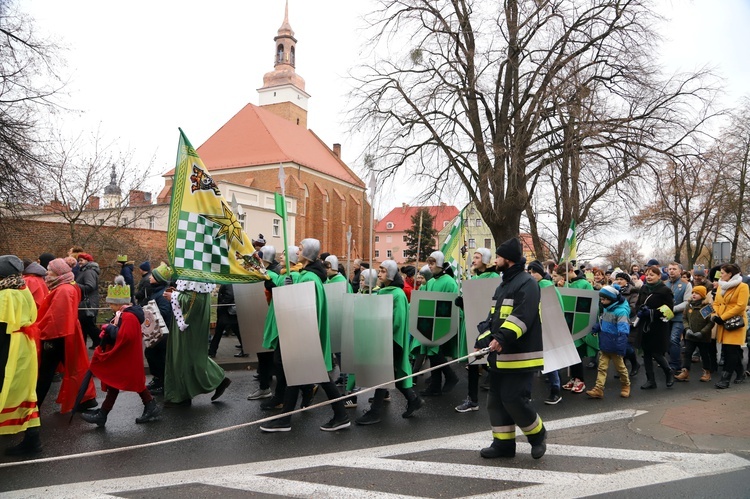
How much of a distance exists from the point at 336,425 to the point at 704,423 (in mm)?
4030

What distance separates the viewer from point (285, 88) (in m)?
67.9

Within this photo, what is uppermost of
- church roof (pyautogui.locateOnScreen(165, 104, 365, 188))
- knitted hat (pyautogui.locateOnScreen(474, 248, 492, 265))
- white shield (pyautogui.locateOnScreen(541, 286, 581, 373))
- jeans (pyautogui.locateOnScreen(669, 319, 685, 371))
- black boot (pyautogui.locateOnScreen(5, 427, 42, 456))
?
church roof (pyautogui.locateOnScreen(165, 104, 365, 188))

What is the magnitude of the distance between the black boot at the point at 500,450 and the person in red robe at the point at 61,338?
14.1ft

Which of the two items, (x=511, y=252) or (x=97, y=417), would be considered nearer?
(x=511, y=252)

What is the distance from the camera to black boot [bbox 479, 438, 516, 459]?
16.8 feet

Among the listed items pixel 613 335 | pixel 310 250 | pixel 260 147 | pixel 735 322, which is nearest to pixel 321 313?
pixel 310 250

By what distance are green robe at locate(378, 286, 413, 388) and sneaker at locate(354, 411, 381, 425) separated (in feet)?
1.42

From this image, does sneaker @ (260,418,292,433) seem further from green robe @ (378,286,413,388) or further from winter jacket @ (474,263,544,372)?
winter jacket @ (474,263,544,372)

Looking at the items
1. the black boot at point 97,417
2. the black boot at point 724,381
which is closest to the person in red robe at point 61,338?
the black boot at point 97,417

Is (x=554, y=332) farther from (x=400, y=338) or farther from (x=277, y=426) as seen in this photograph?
(x=277, y=426)

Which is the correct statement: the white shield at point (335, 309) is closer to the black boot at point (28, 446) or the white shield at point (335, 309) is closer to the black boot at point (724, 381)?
the black boot at point (28, 446)

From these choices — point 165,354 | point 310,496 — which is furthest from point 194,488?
point 165,354

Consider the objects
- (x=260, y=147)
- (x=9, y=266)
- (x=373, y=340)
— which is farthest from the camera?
(x=260, y=147)

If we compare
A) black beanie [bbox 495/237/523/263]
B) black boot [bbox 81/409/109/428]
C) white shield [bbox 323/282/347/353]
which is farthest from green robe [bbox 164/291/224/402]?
black beanie [bbox 495/237/523/263]
